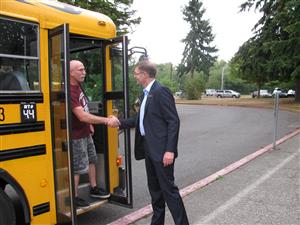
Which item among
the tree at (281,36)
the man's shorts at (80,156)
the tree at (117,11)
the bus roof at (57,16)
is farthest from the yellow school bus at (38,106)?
the tree at (281,36)

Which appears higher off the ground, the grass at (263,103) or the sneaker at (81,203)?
the sneaker at (81,203)

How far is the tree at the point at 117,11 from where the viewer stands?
1843cm

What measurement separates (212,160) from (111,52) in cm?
531

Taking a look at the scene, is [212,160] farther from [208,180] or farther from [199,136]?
[199,136]

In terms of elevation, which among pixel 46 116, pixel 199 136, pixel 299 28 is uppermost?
pixel 299 28

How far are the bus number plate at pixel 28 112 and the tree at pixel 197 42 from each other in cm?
6969

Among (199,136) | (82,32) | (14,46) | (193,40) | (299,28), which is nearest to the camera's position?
(14,46)

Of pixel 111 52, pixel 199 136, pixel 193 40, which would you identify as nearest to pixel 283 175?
pixel 111 52

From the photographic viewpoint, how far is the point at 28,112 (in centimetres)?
430

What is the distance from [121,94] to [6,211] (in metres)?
2.00

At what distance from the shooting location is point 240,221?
5.50 meters

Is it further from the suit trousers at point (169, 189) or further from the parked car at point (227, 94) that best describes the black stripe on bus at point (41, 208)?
the parked car at point (227, 94)

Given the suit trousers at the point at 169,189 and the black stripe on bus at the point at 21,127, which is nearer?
the black stripe on bus at the point at 21,127

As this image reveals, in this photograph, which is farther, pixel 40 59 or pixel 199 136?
pixel 199 136
